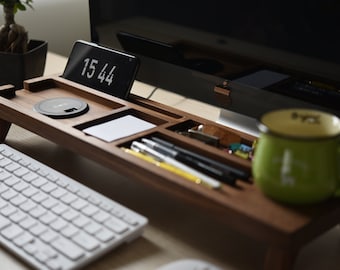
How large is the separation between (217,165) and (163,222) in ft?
0.35

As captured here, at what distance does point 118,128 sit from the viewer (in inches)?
30.3

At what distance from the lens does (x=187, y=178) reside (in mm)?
634

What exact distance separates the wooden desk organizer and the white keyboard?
2.0 inches

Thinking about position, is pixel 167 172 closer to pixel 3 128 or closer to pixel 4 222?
pixel 4 222

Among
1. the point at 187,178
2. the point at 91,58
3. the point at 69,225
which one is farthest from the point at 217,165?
the point at 91,58

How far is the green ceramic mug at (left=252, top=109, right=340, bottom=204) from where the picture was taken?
549mm

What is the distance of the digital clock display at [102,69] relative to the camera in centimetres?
89

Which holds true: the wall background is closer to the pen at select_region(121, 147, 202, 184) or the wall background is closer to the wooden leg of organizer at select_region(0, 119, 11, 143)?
the wooden leg of organizer at select_region(0, 119, 11, 143)

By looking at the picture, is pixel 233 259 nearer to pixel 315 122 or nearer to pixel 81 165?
pixel 315 122

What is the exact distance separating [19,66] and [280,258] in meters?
0.68

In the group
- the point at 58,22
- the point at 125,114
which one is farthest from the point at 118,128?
the point at 58,22

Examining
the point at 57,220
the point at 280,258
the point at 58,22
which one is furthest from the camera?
the point at 58,22

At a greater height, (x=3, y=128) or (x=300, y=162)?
(x=300, y=162)

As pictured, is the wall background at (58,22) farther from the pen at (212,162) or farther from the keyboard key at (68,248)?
the keyboard key at (68,248)
